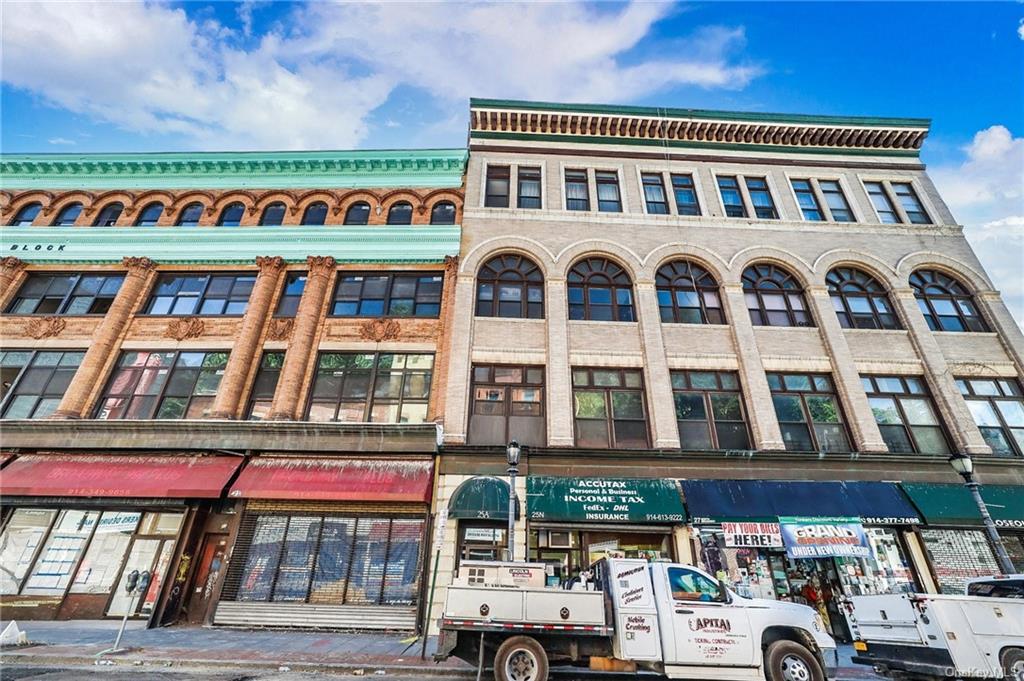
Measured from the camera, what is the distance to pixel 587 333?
16.4 m

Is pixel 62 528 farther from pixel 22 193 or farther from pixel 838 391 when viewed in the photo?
pixel 838 391

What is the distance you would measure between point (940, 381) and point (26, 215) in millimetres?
36632

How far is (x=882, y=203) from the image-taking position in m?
20.1

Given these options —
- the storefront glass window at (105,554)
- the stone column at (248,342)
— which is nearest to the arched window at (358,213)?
the stone column at (248,342)

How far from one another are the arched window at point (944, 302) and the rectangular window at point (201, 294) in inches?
1031

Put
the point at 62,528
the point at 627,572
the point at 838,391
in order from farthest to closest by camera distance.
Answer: the point at 838,391, the point at 62,528, the point at 627,572

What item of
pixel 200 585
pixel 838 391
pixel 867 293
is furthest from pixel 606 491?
pixel 867 293

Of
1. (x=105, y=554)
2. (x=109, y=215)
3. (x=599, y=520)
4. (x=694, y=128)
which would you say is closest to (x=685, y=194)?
(x=694, y=128)

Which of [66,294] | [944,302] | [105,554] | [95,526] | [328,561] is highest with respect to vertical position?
[944,302]

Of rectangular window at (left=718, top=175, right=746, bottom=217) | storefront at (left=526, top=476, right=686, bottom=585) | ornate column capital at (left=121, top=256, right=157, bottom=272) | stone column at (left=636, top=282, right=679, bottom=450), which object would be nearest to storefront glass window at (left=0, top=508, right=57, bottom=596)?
ornate column capital at (left=121, top=256, right=157, bottom=272)

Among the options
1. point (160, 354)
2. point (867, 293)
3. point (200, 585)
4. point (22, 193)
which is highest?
point (22, 193)

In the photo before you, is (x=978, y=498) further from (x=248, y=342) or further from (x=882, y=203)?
(x=248, y=342)

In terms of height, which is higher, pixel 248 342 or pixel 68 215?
pixel 68 215

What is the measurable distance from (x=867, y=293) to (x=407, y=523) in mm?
19148
